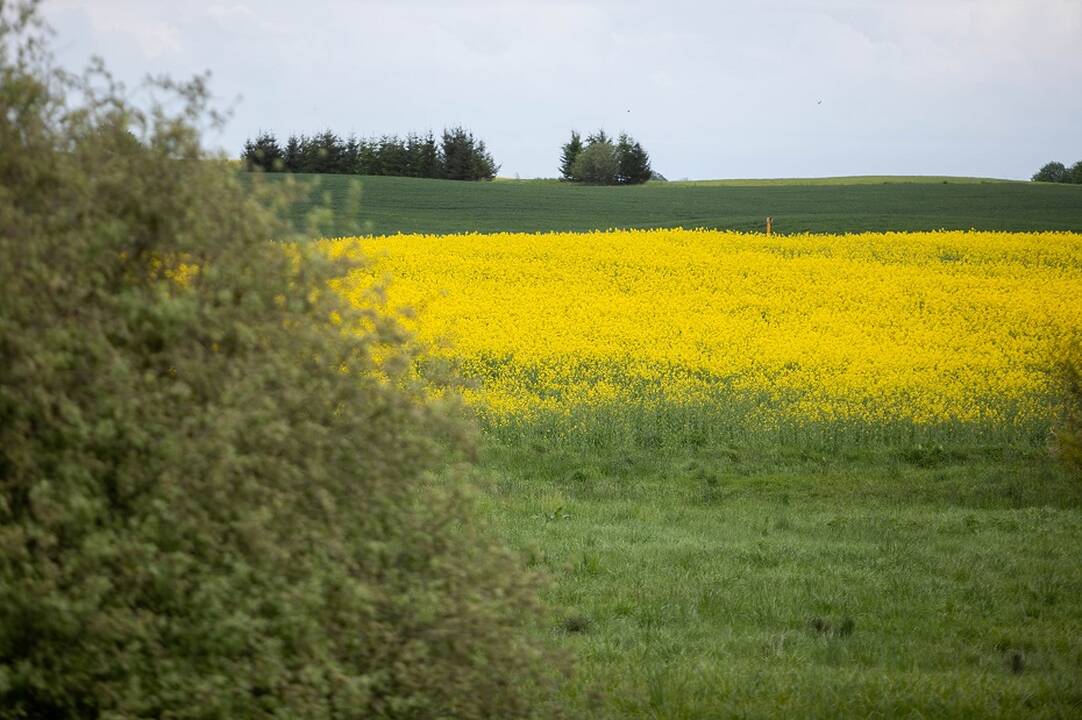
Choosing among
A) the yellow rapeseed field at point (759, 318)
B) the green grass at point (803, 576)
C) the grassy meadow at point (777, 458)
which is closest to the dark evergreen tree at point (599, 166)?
the yellow rapeseed field at point (759, 318)

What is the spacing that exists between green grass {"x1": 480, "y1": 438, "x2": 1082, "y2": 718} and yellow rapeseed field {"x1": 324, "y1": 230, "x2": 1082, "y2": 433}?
1.93m

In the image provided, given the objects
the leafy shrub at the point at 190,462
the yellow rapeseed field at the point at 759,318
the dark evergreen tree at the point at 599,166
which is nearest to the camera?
the leafy shrub at the point at 190,462

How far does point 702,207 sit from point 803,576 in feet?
154

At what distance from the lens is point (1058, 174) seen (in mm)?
89188

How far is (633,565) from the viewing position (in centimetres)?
1019

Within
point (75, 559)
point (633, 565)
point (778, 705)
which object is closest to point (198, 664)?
point (75, 559)

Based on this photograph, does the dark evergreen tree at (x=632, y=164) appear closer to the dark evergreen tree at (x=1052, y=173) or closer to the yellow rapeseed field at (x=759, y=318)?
the dark evergreen tree at (x=1052, y=173)

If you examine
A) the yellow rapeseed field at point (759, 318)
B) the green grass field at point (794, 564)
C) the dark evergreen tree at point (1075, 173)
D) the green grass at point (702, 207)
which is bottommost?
the green grass field at point (794, 564)

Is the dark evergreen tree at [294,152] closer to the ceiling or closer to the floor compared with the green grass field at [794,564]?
closer to the ceiling

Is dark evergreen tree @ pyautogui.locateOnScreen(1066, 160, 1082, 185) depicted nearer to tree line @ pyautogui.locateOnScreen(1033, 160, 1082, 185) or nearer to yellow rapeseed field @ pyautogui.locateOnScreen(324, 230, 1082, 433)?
tree line @ pyautogui.locateOnScreen(1033, 160, 1082, 185)

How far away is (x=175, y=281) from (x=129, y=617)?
4.04 feet

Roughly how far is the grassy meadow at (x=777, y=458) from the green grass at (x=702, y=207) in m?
8.75

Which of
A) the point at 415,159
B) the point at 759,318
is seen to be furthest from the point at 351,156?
the point at 759,318

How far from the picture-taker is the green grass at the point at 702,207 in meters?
43.5
